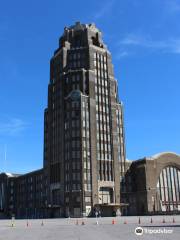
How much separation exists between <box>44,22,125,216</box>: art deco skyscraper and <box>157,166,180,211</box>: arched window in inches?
624

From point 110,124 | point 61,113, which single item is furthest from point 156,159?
point 61,113

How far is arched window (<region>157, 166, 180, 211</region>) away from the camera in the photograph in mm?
135000

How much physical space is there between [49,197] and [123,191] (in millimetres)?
27255

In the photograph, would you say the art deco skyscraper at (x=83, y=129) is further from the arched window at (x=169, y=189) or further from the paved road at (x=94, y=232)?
the paved road at (x=94, y=232)

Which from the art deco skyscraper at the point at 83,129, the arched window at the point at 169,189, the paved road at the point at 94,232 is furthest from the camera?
→ the arched window at the point at 169,189

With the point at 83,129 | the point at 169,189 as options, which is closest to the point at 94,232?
the point at 83,129

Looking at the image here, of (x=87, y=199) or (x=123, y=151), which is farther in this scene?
(x=123, y=151)

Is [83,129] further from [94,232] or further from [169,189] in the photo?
[94,232]

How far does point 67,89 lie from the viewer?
141250 millimetres

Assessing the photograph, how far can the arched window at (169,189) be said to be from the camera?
135000 mm

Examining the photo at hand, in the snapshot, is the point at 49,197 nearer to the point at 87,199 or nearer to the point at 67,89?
the point at 87,199

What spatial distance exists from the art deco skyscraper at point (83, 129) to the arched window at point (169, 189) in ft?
52.0

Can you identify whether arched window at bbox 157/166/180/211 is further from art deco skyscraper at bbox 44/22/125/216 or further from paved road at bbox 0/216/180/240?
paved road at bbox 0/216/180/240

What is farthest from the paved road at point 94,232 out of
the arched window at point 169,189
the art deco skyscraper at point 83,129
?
the arched window at point 169,189
